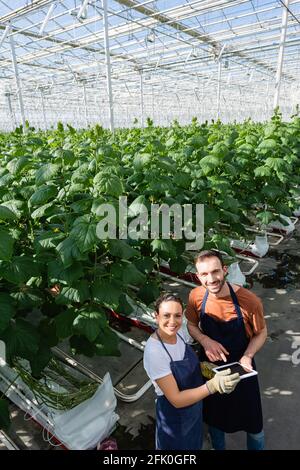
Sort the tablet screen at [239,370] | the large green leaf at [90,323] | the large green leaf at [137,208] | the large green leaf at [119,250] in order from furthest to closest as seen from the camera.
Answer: the large green leaf at [137,208]
the large green leaf at [119,250]
the large green leaf at [90,323]
the tablet screen at [239,370]

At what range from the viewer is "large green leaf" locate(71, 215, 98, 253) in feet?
6.85

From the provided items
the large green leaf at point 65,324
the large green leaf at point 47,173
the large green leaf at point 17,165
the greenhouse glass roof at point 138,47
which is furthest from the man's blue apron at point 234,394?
the greenhouse glass roof at point 138,47

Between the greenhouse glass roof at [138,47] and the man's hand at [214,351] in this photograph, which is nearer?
the man's hand at [214,351]

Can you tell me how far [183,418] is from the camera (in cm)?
200

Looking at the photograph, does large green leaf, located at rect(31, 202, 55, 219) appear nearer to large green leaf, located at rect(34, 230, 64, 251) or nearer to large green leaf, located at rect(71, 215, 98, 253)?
large green leaf, located at rect(34, 230, 64, 251)

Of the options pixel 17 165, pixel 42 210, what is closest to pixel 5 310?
pixel 42 210

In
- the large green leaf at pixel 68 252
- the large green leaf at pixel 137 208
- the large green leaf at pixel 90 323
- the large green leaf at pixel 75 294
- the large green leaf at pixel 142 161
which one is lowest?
the large green leaf at pixel 90 323

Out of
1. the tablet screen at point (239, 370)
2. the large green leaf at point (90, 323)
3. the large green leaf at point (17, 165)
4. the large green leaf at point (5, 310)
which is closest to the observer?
the tablet screen at point (239, 370)

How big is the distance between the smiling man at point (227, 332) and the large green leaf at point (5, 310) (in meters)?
1.16

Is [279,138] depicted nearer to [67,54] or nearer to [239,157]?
[239,157]

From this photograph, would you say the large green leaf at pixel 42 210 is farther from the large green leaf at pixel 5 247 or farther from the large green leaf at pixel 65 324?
the large green leaf at pixel 65 324

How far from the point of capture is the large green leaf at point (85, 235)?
2088 millimetres
